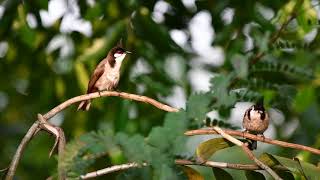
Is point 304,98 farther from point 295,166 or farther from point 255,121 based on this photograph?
point 295,166

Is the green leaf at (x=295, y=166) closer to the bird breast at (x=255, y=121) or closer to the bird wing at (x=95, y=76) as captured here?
the bird breast at (x=255, y=121)

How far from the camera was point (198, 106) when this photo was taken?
810 millimetres

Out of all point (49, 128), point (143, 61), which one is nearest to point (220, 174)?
point (49, 128)

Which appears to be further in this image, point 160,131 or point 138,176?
point 138,176

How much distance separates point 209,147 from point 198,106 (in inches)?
6.0

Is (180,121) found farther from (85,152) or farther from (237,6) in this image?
(237,6)

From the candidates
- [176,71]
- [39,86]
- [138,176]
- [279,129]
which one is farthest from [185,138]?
[279,129]

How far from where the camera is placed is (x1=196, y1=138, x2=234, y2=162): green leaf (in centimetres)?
91

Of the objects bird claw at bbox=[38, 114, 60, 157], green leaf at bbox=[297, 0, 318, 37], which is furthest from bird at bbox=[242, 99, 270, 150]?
green leaf at bbox=[297, 0, 318, 37]

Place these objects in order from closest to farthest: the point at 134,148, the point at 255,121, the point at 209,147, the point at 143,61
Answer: the point at 134,148
the point at 209,147
the point at 255,121
the point at 143,61

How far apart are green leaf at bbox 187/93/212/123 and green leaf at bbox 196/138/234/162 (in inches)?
3.7

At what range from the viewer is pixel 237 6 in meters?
2.42

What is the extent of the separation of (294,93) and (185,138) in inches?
48.3

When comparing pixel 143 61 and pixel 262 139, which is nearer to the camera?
pixel 262 139
